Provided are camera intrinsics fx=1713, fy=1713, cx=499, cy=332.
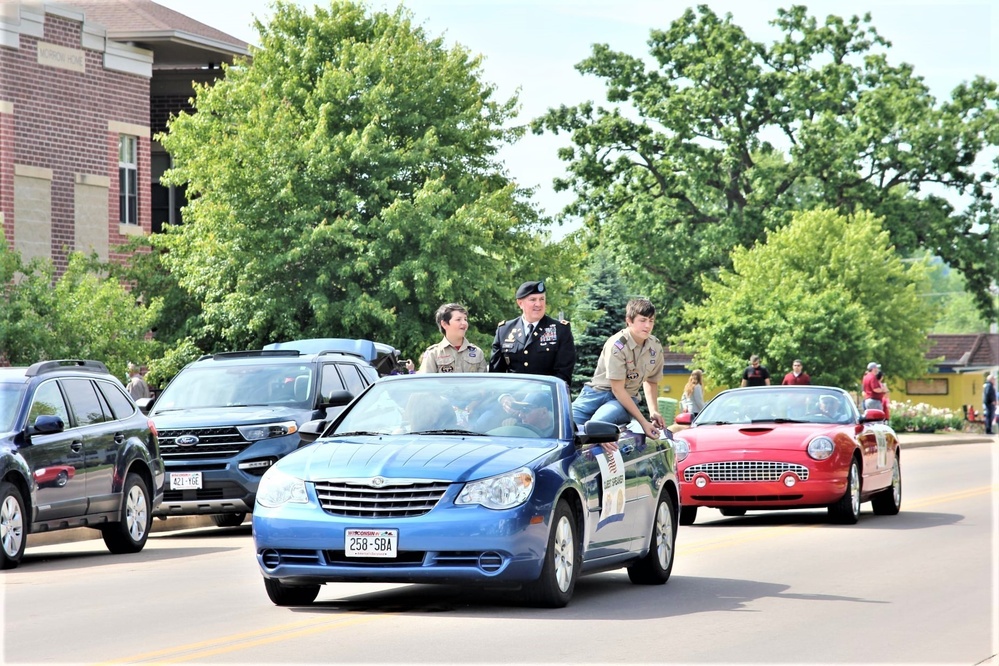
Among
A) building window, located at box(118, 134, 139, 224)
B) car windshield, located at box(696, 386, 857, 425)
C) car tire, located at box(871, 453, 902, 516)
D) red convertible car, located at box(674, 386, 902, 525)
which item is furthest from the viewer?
building window, located at box(118, 134, 139, 224)

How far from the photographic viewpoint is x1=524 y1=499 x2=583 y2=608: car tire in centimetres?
995

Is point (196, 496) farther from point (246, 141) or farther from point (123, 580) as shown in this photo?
point (246, 141)

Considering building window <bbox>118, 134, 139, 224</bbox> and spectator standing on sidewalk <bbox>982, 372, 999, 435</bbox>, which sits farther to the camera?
spectator standing on sidewalk <bbox>982, 372, 999, 435</bbox>

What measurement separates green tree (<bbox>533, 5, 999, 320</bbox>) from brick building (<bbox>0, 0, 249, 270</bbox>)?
2259 centimetres

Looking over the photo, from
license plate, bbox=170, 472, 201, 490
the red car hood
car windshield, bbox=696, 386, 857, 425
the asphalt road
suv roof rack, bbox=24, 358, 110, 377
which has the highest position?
suv roof rack, bbox=24, 358, 110, 377

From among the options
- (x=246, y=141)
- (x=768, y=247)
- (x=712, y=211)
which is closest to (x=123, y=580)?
(x=246, y=141)

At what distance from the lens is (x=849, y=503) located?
17.8 meters

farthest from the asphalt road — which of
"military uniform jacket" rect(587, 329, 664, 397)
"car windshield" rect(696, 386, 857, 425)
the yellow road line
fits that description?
"car windshield" rect(696, 386, 857, 425)

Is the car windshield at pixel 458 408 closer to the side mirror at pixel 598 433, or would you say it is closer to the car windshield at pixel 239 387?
the side mirror at pixel 598 433

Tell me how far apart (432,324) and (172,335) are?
6.30 meters

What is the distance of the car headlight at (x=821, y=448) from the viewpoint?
17.4 metres

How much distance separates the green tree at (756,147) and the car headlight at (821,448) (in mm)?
43305

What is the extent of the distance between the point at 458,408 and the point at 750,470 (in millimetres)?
7180

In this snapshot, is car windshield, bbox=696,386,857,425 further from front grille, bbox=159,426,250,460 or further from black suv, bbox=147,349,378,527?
front grille, bbox=159,426,250,460
